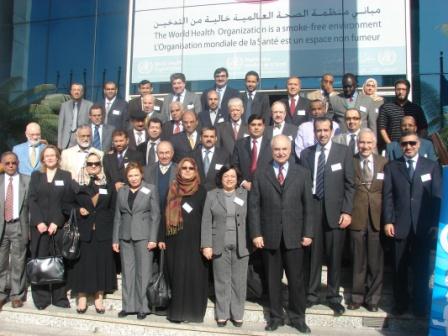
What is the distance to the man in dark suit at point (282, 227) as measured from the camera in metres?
5.12

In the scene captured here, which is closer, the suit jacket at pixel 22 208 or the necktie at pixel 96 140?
the suit jacket at pixel 22 208

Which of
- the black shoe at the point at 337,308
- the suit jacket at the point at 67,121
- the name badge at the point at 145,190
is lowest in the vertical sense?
the black shoe at the point at 337,308

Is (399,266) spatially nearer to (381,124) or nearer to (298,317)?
(298,317)

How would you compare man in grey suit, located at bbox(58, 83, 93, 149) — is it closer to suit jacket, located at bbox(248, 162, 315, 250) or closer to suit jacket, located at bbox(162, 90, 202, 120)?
suit jacket, located at bbox(162, 90, 202, 120)

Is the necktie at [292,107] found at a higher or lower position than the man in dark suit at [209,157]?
higher

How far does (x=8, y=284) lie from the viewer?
632 centimetres

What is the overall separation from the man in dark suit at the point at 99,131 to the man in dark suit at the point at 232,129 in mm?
1864

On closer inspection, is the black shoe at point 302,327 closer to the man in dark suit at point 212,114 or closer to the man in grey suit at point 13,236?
the man in dark suit at point 212,114

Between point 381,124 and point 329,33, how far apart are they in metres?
3.93

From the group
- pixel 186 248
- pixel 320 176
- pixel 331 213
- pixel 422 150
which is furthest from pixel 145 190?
pixel 422 150

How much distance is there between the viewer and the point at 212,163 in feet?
20.0

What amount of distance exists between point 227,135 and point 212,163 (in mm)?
713

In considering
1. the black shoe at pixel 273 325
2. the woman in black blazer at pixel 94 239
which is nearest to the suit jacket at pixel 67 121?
the woman in black blazer at pixel 94 239

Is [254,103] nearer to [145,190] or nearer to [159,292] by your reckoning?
[145,190]
